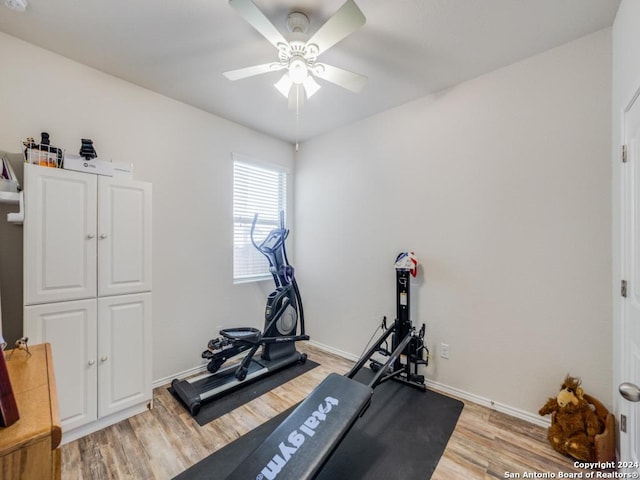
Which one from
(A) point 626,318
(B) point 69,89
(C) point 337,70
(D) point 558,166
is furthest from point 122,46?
(A) point 626,318

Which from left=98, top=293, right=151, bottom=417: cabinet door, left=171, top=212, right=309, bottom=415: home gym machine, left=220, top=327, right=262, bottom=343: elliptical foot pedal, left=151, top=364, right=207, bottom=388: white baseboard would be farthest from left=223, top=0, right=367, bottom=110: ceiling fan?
left=151, top=364, right=207, bottom=388: white baseboard

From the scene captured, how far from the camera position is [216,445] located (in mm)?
1850

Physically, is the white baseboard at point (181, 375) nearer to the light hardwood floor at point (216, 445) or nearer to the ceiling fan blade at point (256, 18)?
the light hardwood floor at point (216, 445)

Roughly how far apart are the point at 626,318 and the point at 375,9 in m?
2.33

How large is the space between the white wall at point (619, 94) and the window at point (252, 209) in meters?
3.17

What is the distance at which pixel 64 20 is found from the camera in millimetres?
1811

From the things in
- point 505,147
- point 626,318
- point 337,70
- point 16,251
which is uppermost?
point 337,70

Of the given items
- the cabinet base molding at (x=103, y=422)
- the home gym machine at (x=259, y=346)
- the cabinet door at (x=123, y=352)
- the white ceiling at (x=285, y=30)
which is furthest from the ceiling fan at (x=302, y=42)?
the cabinet base molding at (x=103, y=422)

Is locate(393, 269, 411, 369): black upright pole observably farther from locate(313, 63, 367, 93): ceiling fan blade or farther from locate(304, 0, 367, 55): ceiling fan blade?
locate(304, 0, 367, 55): ceiling fan blade

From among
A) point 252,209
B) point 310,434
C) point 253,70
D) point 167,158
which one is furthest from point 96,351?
point 253,70

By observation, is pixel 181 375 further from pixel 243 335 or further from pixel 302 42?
pixel 302 42

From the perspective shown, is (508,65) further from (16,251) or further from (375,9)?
(16,251)

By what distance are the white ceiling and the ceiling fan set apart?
0.68 feet

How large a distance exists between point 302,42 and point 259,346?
280 centimetres
